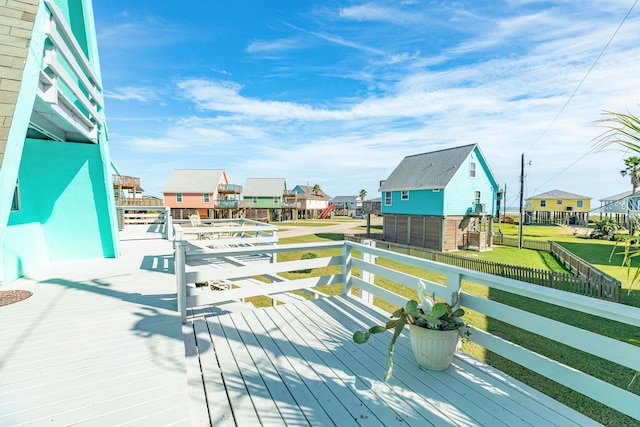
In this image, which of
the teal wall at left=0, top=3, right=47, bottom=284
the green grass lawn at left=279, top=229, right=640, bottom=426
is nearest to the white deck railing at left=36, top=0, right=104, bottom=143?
the teal wall at left=0, top=3, right=47, bottom=284

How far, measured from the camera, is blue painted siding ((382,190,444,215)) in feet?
74.6

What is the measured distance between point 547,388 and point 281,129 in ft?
84.1

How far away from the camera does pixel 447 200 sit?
2231cm

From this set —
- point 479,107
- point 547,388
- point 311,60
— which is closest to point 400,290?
point 547,388

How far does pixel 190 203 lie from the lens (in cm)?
4125

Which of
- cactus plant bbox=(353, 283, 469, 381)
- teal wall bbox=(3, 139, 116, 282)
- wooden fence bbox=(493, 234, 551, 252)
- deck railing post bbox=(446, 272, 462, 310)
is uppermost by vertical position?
teal wall bbox=(3, 139, 116, 282)

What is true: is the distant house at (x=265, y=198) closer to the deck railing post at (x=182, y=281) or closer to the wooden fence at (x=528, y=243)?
the wooden fence at (x=528, y=243)

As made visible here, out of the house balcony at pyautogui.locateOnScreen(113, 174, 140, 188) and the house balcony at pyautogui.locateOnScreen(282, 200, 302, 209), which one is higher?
the house balcony at pyautogui.locateOnScreen(113, 174, 140, 188)

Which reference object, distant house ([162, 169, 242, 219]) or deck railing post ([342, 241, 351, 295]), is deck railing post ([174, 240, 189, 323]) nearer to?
deck railing post ([342, 241, 351, 295])

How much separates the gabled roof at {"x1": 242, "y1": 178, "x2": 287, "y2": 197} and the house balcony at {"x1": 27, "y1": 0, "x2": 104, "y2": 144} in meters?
42.9

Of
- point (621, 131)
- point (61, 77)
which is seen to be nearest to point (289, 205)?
point (61, 77)

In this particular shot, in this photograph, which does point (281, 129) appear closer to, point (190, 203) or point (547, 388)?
point (190, 203)

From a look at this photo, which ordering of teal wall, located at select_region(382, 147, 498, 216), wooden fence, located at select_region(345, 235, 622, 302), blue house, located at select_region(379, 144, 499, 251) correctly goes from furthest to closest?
blue house, located at select_region(379, 144, 499, 251) → teal wall, located at select_region(382, 147, 498, 216) → wooden fence, located at select_region(345, 235, 622, 302)

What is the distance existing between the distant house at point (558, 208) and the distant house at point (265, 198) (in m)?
43.4
